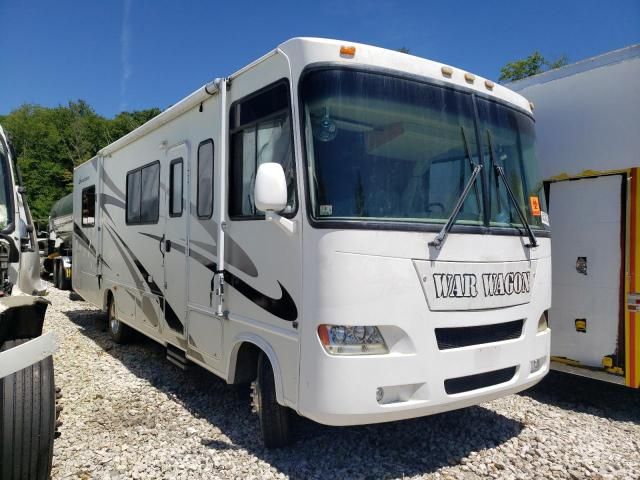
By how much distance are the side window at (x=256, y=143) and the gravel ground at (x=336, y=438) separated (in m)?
1.82

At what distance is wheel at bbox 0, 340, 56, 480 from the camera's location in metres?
2.97

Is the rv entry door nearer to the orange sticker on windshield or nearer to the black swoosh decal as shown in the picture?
the black swoosh decal

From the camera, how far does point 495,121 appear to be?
392 centimetres

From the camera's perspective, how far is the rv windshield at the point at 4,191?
392cm

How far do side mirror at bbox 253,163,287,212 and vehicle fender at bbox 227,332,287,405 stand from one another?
3.49ft

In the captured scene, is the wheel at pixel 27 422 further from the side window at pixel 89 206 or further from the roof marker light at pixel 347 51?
the side window at pixel 89 206

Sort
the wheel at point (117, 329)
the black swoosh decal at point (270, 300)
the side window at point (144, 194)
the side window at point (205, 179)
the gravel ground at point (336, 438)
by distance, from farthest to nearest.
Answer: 1. the wheel at point (117, 329)
2. the side window at point (144, 194)
3. the side window at point (205, 179)
4. the gravel ground at point (336, 438)
5. the black swoosh decal at point (270, 300)

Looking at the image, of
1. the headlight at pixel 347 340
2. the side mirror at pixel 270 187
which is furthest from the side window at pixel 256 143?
the headlight at pixel 347 340

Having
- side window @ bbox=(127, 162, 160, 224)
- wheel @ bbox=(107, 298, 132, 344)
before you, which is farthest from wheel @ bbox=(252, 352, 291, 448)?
wheel @ bbox=(107, 298, 132, 344)

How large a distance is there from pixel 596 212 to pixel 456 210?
231 centimetres

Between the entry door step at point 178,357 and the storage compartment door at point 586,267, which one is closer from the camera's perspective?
the storage compartment door at point 586,267

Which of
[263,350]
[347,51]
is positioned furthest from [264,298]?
[347,51]

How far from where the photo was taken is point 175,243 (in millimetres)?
5219

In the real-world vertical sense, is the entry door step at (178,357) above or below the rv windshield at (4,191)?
below
